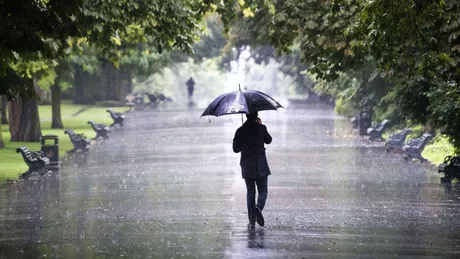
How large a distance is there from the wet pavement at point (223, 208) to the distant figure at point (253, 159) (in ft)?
1.38

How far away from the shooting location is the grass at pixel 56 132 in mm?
25956

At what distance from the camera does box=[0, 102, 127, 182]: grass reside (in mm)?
25956

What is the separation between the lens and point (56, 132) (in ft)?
135

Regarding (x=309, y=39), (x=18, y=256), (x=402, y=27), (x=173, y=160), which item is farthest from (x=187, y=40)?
(x=18, y=256)

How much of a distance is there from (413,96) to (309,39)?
546 cm

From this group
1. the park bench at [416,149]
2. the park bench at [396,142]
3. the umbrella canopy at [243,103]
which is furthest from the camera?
the park bench at [396,142]

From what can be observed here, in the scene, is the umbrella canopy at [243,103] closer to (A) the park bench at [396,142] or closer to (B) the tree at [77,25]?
(B) the tree at [77,25]

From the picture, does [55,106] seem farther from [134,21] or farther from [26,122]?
[134,21]

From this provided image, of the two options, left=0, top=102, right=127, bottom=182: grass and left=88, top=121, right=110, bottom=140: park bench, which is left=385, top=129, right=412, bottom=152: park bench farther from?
left=88, top=121, right=110, bottom=140: park bench

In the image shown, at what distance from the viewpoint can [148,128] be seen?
4325cm

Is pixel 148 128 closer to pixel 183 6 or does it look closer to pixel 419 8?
pixel 183 6

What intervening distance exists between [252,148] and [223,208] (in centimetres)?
264

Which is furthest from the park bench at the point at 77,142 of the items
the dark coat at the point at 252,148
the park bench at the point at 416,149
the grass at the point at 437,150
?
the dark coat at the point at 252,148

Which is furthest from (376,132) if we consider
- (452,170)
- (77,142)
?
(452,170)
